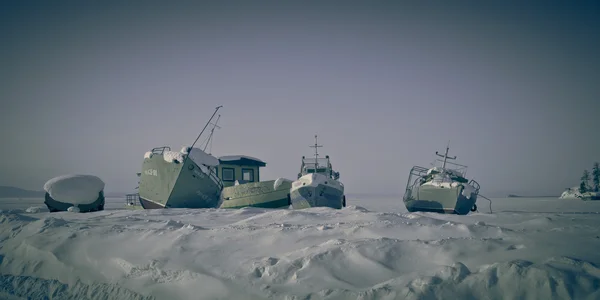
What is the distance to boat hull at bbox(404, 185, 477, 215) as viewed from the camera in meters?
19.9

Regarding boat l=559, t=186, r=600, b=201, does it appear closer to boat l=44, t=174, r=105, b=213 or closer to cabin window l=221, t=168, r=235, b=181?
cabin window l=221, t=168, r=235, b=181

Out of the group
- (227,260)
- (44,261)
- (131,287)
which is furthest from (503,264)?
(44,261)

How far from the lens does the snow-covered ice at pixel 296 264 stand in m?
3.20

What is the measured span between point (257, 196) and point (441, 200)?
12624 millimetres

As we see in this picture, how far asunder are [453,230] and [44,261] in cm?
693

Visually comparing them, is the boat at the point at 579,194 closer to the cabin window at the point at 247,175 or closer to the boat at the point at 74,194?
the cabin window at the point at 247,175

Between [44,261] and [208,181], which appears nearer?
[44,261]

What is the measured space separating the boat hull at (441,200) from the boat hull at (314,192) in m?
6.82

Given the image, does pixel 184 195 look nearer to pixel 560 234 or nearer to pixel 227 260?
pixel 227 260

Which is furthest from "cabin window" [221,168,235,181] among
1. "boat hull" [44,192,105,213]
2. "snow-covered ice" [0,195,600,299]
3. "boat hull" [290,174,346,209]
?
"snow-covered ice" [0,195,600,299]

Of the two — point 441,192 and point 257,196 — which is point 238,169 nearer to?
point 257,196

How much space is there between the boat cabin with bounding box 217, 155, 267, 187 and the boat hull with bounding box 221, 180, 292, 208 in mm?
5284

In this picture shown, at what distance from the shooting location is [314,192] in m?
18.0

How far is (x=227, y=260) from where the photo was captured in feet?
14.1
